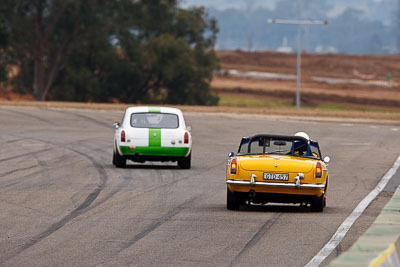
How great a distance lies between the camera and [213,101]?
242 ft

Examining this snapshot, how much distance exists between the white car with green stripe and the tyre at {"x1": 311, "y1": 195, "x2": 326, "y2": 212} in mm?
8391

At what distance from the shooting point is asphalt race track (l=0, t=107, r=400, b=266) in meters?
10.2

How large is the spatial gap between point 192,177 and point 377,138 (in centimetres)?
1767

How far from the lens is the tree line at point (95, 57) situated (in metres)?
69.9

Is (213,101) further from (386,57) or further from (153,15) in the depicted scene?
(386,57)

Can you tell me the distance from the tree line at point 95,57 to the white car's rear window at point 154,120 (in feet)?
148

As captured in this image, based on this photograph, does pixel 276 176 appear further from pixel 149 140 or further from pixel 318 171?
pixel 149 140

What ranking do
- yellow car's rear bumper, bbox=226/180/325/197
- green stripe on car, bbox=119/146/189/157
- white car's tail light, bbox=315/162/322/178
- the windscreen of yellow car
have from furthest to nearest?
green stripe on car, bbox=119/146/189/157 → the windscreen of yellow car → white car's tail light, bbox=315/162/322/178 → yellow car's rear bumper, bbox=226/180/325/197

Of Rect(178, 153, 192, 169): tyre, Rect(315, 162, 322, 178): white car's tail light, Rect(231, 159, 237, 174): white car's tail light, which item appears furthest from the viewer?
Rect(178, 153, 192, 169): tyre

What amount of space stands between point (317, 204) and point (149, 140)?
28.1ft

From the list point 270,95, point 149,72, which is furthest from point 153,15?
point 270,95

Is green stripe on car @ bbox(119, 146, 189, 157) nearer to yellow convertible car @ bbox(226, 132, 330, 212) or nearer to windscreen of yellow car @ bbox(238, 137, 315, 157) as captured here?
windscreen of yellow car @ bbox(238, 137, 315, 157)

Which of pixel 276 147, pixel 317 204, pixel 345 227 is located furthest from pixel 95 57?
pixel 345 227

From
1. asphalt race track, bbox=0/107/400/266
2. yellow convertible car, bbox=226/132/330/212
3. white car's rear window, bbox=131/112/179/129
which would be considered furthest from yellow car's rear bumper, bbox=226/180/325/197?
white car's rear window, bbox=131/112/179/129
